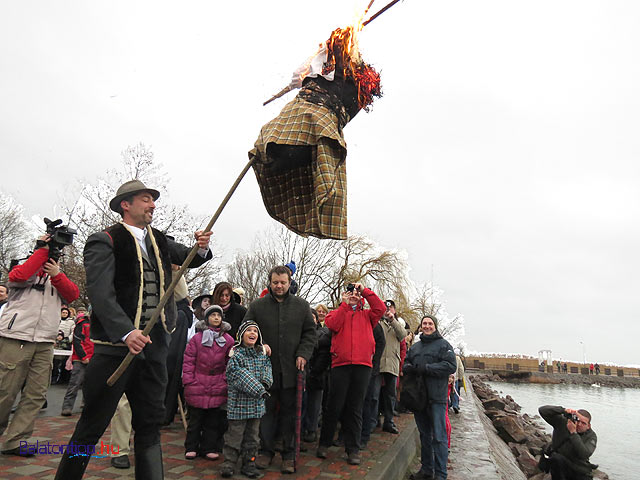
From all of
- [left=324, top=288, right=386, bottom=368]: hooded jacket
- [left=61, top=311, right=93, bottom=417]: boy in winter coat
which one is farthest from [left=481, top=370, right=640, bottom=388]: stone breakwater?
[left=61, top=311, right=93, bottom=417]: boy in winter coat

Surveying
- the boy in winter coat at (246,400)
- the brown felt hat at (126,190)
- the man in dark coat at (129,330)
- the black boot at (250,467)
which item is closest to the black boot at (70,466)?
the man in dark coat at (129,330)

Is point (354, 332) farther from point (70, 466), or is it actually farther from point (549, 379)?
point (549, 379)

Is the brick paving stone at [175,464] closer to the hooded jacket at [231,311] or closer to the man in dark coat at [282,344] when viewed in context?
the man in dark coat at [282,344]

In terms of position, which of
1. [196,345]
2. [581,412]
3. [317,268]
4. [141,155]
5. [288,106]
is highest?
[141,155]

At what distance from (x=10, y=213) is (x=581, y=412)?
41.0 m

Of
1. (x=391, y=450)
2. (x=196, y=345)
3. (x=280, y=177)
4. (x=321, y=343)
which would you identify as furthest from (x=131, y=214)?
(x=391, y=450)

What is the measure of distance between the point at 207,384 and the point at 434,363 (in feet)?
9.46

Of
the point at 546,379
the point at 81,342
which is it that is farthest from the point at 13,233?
the point at 546,379

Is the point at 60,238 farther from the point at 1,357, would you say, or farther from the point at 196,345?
the point at 196,345

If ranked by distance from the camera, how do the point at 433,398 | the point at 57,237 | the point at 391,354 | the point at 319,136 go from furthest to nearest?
the point at 391,354 < the point at 433,398 < the point at 57,237 < the point at 319,136

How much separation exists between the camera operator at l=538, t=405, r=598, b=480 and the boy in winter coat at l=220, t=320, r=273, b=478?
446 centimetres

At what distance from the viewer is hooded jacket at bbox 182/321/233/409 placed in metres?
5.04

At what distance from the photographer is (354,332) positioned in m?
5.58

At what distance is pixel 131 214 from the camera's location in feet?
10.9
